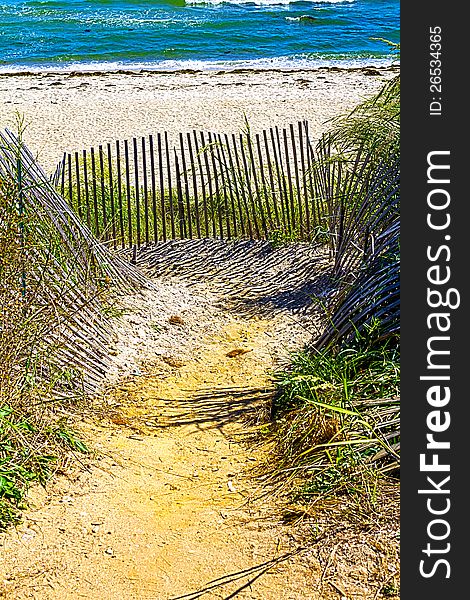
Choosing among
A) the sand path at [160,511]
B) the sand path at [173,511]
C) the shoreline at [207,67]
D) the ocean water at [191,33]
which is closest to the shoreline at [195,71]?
the shoreline at [207,67]

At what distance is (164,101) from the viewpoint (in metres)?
19.2

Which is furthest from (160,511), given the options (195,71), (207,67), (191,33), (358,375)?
(191,33)

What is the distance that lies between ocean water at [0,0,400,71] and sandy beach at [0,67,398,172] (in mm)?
3641

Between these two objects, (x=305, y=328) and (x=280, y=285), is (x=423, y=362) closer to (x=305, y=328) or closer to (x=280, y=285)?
(x=305, y=328)

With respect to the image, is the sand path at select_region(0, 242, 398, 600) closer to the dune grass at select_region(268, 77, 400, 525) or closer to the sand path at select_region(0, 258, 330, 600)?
the sand path at select_region(0, 258, 330, 600)

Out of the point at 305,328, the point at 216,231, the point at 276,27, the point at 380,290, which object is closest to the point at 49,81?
the point at 276,27

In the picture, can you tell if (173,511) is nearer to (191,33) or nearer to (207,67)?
(207,67)

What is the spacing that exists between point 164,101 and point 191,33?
14.9 metres

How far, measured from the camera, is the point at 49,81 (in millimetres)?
23234

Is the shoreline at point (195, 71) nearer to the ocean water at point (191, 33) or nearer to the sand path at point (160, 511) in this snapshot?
the ocean water at point (191, 33)

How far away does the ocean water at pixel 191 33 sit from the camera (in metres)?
28.3

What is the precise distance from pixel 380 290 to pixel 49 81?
67.2ft

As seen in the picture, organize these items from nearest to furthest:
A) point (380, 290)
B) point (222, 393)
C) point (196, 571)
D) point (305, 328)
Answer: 1. point (196, 571)
2. point (380, 290)
3. point (222, 393)
4. point (305, 328)

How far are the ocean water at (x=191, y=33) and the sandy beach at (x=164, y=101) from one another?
364 cm
